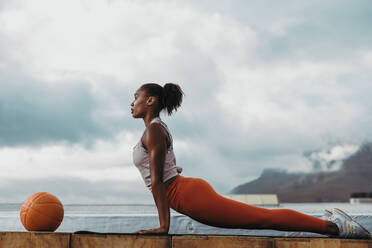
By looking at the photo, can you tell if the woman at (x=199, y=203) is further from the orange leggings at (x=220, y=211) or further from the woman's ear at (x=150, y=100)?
the woman's ear at (x=150, y=100)

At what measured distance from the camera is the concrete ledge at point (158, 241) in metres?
1.61

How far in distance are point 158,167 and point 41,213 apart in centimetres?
75

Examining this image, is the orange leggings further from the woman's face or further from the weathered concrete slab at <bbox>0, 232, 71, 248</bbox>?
the weathered concrete slab at <bbox>0, 232, 71, 248</bbox>

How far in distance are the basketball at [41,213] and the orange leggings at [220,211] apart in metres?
0.69

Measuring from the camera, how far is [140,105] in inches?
79.4

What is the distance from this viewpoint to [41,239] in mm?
1705

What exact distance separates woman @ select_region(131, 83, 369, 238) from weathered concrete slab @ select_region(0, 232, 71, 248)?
43 cm

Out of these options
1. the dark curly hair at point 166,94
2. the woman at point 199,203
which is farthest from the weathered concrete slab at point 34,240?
the dark curly hair at point 166,94

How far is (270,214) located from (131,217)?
41.8 inches

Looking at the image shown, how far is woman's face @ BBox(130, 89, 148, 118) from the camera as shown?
6.60 ft

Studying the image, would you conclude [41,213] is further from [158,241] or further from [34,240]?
[158,241]

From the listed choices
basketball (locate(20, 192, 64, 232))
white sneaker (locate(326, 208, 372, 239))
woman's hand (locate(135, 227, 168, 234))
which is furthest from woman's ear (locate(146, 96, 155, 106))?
white sneaker (locate(326, 208, 372, 239))

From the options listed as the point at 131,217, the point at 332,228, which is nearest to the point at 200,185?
the point at 332,228

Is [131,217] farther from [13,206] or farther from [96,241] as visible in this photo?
[13,206]
